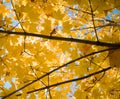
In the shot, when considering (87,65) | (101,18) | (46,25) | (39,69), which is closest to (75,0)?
(46,25)

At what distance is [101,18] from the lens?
8.75ft

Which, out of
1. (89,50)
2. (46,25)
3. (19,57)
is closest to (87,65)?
(89,50)

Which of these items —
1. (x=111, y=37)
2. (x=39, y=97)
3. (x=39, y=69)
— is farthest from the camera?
(x=39, y=97)

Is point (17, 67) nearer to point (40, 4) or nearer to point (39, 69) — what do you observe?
point (39, 69)

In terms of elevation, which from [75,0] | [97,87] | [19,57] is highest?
[75,0]

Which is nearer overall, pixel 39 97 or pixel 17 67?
pixel 17 67

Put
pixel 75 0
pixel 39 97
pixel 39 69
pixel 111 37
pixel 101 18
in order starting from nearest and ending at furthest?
pixel 111 37 < pixel 75 0 < pixel 39 69 < pixel 39 97 < pixel 101 18

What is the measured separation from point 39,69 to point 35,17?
1.53 feet

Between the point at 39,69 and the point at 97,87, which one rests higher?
the point at 39,69

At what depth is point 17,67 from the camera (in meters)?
2.01

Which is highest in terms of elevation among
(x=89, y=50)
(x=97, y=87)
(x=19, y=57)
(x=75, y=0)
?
(x=75, y=0)

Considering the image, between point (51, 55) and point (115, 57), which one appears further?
point (51, 55)

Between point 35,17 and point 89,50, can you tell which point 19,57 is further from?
point 89,50

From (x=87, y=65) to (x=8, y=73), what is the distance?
71 centimetres
